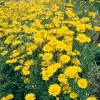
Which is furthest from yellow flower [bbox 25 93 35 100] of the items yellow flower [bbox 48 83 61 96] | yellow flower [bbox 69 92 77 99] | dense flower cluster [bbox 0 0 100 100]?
yellow flower [bbox 69 92 77 99]

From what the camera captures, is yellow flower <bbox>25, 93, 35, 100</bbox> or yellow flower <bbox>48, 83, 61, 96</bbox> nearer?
yellow flower <bbox>48, 83, 61, 96</bbox>

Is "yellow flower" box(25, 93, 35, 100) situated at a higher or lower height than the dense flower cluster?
lower

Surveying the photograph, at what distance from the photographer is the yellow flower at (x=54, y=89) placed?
2.81 metres

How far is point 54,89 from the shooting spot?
2850 mm

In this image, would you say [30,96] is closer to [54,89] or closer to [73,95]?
[54,89]

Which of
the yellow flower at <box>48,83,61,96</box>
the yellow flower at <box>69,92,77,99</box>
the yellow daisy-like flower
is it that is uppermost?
the yellow daisy-like flower

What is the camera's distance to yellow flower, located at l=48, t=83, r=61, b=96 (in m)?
2.81

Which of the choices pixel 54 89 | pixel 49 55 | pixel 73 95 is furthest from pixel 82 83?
pixel 49 55

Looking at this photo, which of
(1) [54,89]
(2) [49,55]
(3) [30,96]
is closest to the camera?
(1) [54,89]

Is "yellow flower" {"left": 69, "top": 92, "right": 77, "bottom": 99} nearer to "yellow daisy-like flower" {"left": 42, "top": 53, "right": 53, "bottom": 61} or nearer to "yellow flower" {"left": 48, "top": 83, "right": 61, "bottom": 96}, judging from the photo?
"yellow flower" {"left": 48, "top": 83, "right": 61, "bottom": 96}

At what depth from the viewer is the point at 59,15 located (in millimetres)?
4109

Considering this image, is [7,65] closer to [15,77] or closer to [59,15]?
[15,77]

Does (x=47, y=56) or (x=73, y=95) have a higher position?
(x=47, y=56)

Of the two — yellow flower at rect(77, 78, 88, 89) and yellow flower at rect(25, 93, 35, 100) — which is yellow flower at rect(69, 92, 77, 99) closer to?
yellow flower at rect(77, 78, 88, 89)
